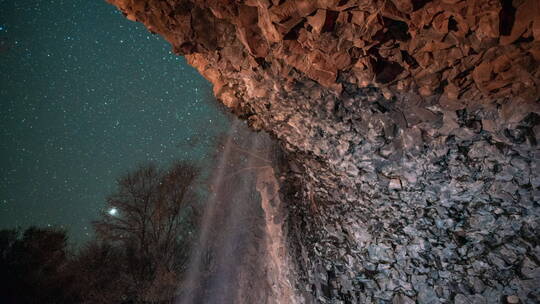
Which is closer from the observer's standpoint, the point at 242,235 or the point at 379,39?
the point at 379,39

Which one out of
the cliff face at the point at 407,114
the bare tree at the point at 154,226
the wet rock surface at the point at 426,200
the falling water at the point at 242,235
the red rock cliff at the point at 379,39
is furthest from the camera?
the bare tree at the point at 154,226

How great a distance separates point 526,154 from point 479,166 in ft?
1.04

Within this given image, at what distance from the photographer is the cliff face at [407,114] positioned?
1.83 meters

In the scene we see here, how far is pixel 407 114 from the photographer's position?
2.43m

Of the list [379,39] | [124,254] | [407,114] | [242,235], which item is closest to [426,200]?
[407,114]

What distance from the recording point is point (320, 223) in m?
4.04

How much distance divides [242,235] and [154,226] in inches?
194

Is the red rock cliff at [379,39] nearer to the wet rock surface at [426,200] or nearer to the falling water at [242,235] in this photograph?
the wet rock surface at [426,200]

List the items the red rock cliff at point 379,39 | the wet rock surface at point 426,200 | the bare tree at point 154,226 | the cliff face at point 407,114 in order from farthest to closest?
the bare tree at point 154,226
the wet rock surface at point 426,200
the cliff face at point 407,114
the red rock cliff at point 379,39

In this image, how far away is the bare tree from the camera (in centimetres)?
1007

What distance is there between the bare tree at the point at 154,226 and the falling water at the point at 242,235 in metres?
0.80

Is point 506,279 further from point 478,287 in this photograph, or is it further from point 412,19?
point 412,19

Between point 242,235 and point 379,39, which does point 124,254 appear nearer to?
point 242,235

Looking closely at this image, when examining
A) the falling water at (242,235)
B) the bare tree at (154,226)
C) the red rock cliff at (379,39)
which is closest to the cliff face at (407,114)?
the red rock cliff at (379,39)
